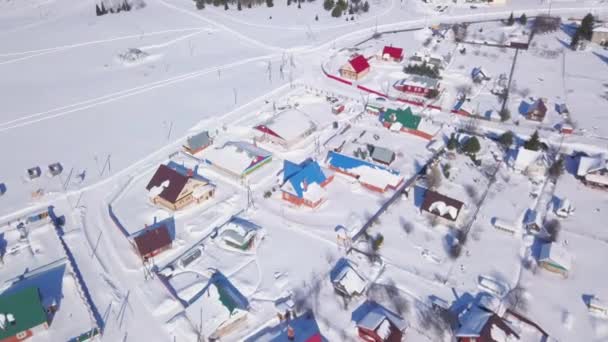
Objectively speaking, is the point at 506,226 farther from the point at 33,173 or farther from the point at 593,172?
the point at 33,173

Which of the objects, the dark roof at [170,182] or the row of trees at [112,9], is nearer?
the dark roof at [170,182]

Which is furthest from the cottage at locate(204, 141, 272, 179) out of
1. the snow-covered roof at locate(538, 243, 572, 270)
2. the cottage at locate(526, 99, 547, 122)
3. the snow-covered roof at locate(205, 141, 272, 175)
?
the cottage at locate(526, 99, 547, 122)

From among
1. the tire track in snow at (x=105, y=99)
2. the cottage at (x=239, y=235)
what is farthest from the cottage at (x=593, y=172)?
the tire track in snow at (x=105, y=99)

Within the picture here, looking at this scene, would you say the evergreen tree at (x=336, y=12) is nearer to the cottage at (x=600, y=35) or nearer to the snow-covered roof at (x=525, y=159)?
the cottage at (x=600, y=35)

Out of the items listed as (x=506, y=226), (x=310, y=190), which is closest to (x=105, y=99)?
(x=310, y=190)

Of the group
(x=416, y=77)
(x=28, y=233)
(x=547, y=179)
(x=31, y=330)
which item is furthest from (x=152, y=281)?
(x=416, y=77)

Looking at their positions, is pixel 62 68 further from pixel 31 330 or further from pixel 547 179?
pixel 547 179

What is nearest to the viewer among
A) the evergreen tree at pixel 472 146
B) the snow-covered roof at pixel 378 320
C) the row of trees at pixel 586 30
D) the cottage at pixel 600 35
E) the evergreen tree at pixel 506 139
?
the snow-covered roof at pixel 378 320
